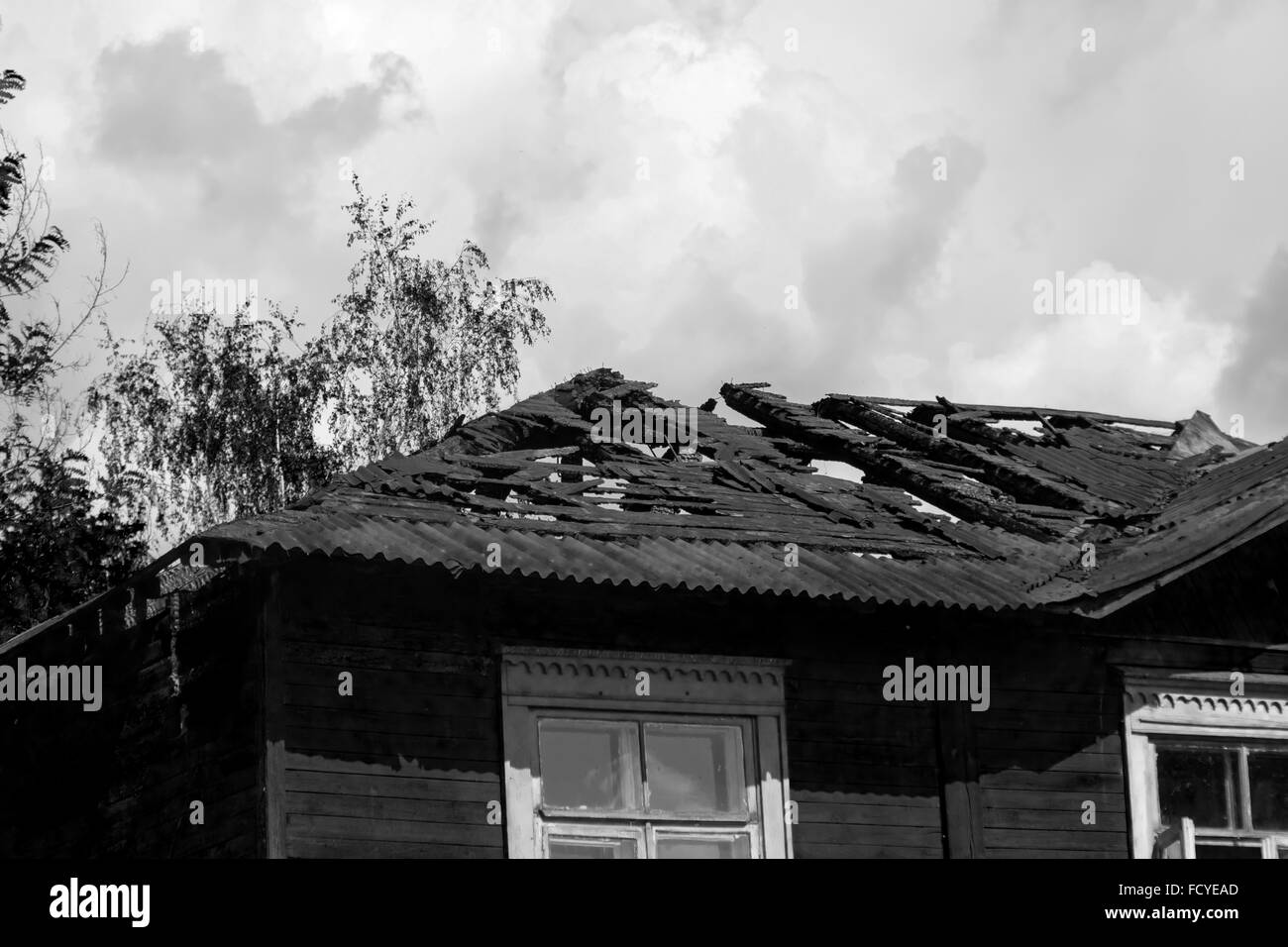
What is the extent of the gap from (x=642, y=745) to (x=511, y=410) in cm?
356

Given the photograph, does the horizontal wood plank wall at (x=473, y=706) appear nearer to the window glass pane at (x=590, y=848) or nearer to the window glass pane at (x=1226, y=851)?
the window glass pane at (x=590, y=848)

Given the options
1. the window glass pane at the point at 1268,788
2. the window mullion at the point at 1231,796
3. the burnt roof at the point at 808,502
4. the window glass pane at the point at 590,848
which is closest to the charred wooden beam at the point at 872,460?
the burnt roof at the point at 808,502

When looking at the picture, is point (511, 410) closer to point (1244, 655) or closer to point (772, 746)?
point (772, 746)

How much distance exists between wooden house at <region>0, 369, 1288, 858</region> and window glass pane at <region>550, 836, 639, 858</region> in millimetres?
21

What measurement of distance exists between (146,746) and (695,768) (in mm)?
3407

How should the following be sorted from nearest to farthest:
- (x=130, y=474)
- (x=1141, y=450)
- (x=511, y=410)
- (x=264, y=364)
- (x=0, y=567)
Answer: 1. (x=511, y=410)
2. (x=1141, y=450)
3. (x=0, y=567)
4. (x=130, y=474)
5. (x=264, y=364)

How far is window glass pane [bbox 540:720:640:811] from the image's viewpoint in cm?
1160

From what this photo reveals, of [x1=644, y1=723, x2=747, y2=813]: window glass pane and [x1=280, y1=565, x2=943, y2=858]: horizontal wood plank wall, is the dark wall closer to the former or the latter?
[x1=280, y1=565, x2=943, y2=858]: horizontal wood plank wall

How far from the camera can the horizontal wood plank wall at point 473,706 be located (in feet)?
36.2

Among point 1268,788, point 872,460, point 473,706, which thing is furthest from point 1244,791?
point 473,706

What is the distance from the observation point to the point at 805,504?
1379 cm
